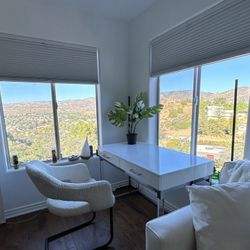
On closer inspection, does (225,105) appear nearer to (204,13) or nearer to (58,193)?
(204,13)

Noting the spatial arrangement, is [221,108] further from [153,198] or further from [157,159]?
[153,198]

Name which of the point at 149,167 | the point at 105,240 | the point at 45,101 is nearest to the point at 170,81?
the point at 149,167

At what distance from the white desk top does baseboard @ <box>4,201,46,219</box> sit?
1101mm

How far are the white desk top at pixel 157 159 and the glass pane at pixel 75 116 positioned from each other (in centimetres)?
56

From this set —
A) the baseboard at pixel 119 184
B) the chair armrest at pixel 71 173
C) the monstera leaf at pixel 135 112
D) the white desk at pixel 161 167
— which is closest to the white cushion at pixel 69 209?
the chair armrest at pixel 71 173

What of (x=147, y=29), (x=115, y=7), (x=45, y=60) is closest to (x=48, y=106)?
(x=45, y=60)

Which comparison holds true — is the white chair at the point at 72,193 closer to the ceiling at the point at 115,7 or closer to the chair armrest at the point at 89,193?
the chair armrest at the point at 89,193

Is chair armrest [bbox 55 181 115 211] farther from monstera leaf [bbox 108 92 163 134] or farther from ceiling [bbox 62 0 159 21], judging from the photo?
ceiling [bbox 62 0 159 21]

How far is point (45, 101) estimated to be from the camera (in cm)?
227

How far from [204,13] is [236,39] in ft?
1.41

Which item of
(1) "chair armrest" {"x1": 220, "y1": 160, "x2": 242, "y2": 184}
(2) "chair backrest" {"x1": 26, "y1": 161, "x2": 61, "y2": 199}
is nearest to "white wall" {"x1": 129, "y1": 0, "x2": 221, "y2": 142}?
(1) "chair armrest" {"x1": 220, "y1": 160, "x2": 242, "y2": 184}

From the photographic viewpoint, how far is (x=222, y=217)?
875 millimetres

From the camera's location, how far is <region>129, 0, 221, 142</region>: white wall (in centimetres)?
175

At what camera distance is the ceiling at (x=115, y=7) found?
205 centimetres
